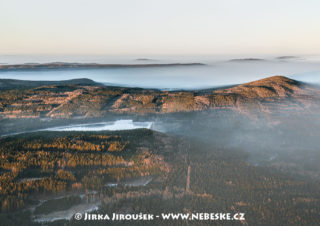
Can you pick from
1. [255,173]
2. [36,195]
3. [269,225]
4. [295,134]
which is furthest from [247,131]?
[36,195]

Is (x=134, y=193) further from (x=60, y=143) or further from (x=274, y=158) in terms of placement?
(x=274, y=158)

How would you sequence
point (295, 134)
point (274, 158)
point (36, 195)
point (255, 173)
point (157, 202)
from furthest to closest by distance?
1. point (295, 134)
2. point (274, 158)
3. point (255, 173)
4. point (36, 195)
5. point (157, 202)

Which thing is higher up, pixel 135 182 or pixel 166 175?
pixel 166 175

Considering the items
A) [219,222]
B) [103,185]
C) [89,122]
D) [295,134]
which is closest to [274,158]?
[295,134]

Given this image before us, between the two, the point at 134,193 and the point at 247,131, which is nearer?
the point at 134,193

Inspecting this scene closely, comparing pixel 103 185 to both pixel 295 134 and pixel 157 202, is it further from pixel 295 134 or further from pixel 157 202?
pixel 295 134

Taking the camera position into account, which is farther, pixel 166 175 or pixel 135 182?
pixel 166 175

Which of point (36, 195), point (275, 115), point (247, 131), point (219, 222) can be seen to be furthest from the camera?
point (275, 115)

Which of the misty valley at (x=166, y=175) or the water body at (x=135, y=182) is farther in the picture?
the water body at (x=135, y=182)

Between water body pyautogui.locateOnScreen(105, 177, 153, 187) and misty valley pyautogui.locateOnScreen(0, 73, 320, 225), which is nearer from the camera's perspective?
misty valley pyautogui.locateOnScreen(0, 73, 320, 225)
